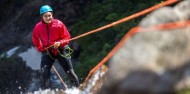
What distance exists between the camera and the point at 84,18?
62.2ft

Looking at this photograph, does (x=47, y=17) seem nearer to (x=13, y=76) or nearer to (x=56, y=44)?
(x=56, y=44)

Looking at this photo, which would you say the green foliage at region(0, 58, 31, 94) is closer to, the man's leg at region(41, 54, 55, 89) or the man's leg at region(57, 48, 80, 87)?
the man's leg at region(41, 54, 55, 89)

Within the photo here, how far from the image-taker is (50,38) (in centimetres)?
931

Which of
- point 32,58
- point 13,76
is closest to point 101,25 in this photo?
point 32,58

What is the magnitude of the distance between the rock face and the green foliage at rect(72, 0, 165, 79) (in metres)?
9.71

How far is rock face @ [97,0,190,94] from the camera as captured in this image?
4.54 metres

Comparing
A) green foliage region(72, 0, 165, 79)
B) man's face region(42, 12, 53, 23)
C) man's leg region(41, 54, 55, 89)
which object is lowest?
green foliage region(72, 0, 165, 79)

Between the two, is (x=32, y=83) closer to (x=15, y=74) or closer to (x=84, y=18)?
(x=15, y=74)

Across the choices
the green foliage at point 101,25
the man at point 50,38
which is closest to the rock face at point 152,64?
the man at point 50,38

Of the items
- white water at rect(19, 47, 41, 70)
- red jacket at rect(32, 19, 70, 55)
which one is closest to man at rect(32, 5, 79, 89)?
red jacket at rect(32, 19, 70, 55)

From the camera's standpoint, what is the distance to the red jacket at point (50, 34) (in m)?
9.23

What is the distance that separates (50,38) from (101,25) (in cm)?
760

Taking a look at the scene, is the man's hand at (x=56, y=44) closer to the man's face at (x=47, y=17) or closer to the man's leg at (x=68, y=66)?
the man's leg at (x=68, y=66)

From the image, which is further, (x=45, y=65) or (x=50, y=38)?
(x=45, y=65)
